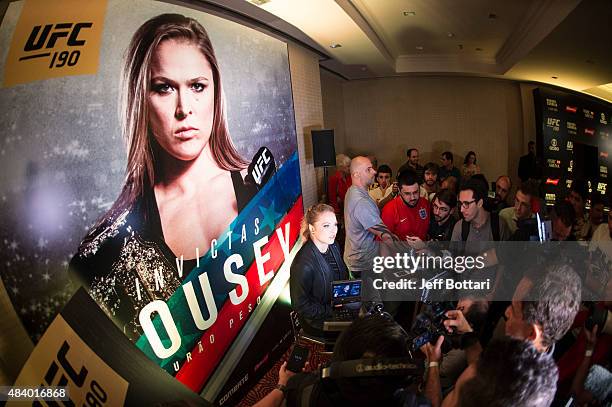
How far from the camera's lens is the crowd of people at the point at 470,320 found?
1.22m

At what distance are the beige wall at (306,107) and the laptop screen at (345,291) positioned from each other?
3409mm

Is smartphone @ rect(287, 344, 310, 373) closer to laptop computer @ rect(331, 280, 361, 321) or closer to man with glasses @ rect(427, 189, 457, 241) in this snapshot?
laptop computer @ rect(331, 280, 361, 321)

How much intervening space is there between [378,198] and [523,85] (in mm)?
5789

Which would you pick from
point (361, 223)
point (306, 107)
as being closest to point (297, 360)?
point (361, 223)

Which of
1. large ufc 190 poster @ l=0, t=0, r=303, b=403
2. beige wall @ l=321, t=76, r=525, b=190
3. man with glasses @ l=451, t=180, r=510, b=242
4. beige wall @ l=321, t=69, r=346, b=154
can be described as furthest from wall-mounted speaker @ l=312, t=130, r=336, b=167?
beige wall @ l=321, t=76, r=525, b=190

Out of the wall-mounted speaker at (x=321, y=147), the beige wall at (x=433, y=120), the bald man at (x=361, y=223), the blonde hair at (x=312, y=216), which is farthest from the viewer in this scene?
the beige wall at (x=433, y=120)

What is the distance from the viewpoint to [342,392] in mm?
1247

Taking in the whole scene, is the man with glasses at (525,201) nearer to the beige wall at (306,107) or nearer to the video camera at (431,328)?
the video camera at (431,328)

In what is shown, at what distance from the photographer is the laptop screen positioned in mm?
2906

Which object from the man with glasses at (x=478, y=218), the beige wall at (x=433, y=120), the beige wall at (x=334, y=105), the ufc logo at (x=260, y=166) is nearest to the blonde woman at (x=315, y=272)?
the man with glasses at (x=478, y=218)

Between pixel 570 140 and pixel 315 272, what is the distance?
31.3ft

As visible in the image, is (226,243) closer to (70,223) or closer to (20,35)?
(70,223)

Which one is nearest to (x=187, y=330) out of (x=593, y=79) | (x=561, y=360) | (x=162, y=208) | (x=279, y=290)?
(x=162, y=208)

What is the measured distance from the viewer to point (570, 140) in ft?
35.0
